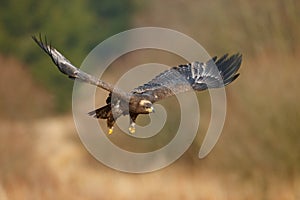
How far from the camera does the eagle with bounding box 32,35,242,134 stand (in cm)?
618

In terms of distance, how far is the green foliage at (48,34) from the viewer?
18.9m

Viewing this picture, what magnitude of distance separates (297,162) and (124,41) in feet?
33.1

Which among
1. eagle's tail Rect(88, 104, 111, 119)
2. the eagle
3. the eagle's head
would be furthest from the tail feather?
eagle's tail Rect(88, 104, 111, 119)

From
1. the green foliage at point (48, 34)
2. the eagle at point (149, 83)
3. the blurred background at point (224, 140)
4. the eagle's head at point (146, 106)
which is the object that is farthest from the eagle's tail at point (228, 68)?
the green foliage at point (48, 34)

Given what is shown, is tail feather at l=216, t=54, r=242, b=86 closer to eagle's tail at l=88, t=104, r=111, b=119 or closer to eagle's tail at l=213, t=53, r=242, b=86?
eagle's tail at l=213, t=53, r=242, b=86

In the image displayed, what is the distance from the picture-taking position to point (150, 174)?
1187 cm

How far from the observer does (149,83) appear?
7.19 meters

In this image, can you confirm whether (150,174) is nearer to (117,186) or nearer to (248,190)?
(117,186)

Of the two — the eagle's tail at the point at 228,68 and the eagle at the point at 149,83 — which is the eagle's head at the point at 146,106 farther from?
the eagle's tail at the point at 228,68

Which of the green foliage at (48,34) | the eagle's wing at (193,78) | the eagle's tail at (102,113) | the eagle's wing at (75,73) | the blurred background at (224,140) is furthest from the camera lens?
the green foliage at (48,34)

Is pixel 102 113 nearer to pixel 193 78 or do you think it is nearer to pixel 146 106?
pixel 146 106

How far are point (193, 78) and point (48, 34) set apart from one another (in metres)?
11.4

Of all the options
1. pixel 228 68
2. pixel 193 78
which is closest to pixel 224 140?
pixel 228 68

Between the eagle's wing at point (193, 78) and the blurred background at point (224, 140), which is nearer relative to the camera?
the eagle's wing at point (193, 78)
